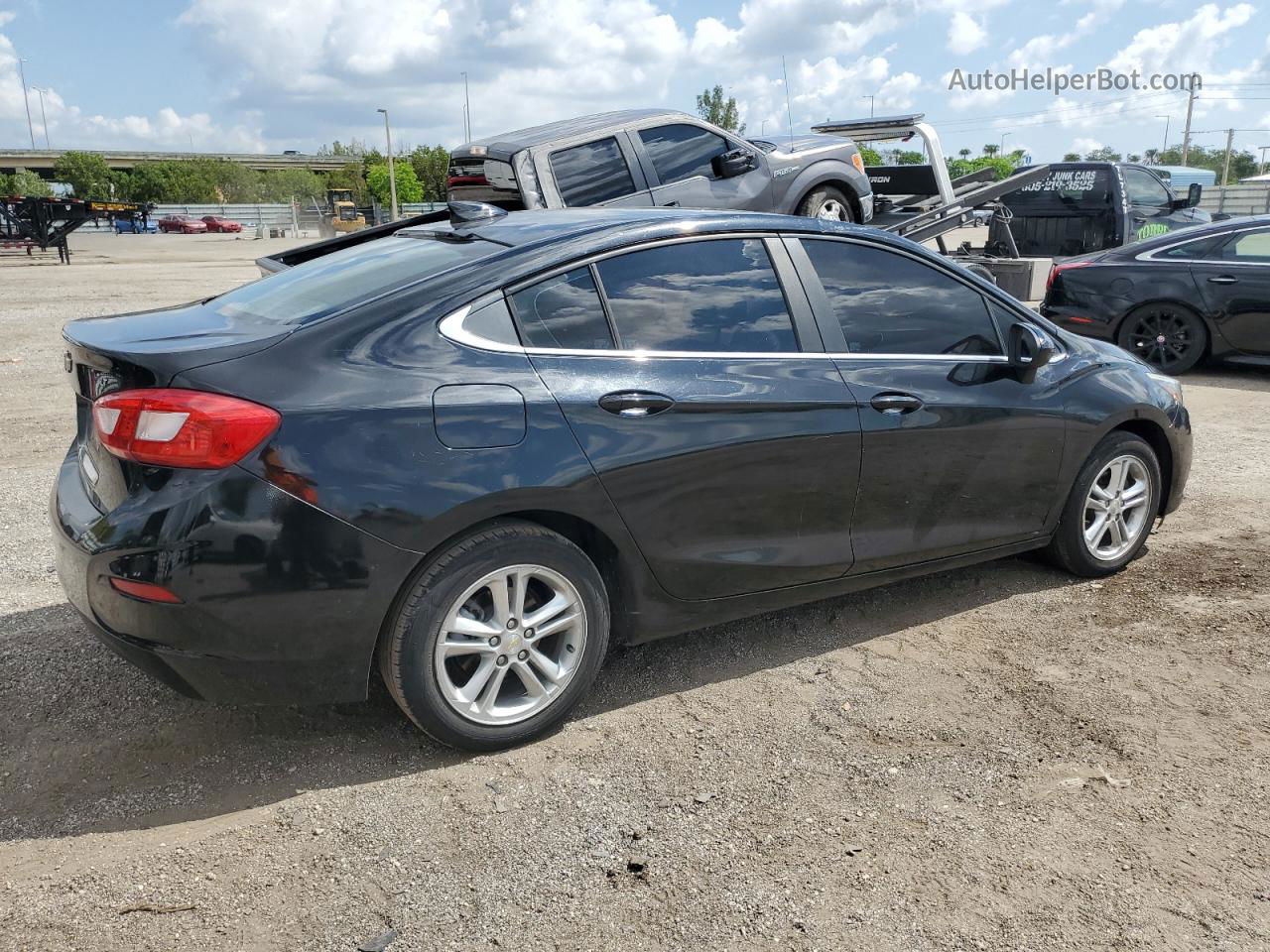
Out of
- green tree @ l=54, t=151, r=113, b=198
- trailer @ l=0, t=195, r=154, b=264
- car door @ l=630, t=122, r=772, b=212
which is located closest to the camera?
car door @ l=630, t=122, r=772, b=212

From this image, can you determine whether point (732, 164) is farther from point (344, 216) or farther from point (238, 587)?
point (344, 216)

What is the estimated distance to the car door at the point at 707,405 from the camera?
338cm

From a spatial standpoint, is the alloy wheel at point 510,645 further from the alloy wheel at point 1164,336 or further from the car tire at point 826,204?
the alloy wheel at point 1164,336

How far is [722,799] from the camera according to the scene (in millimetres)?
3105

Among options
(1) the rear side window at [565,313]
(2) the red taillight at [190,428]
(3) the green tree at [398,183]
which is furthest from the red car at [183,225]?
(2) the red taillight at [190,428]

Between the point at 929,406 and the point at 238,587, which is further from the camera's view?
the point at 929,406

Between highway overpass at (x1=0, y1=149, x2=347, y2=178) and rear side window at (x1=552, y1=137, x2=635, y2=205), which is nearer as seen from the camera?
rear side window at (x1=552, y1=137, x2=635, y2=205)

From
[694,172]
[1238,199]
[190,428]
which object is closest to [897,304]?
[190,428]

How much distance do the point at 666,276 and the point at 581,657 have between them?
4.21ft

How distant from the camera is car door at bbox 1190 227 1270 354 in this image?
960 cm

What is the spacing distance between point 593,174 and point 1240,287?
578 centimetres

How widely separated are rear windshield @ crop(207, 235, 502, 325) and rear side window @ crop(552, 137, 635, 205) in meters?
5.33

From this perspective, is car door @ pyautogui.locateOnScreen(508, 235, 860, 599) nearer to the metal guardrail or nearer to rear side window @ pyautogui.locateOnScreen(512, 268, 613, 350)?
rear side window @ pyautogui.locateOnScreen(512, 268, 613, 350)

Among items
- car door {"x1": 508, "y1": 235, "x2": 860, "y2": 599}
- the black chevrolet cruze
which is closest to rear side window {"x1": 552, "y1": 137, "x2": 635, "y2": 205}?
the black chevrolet cruze
